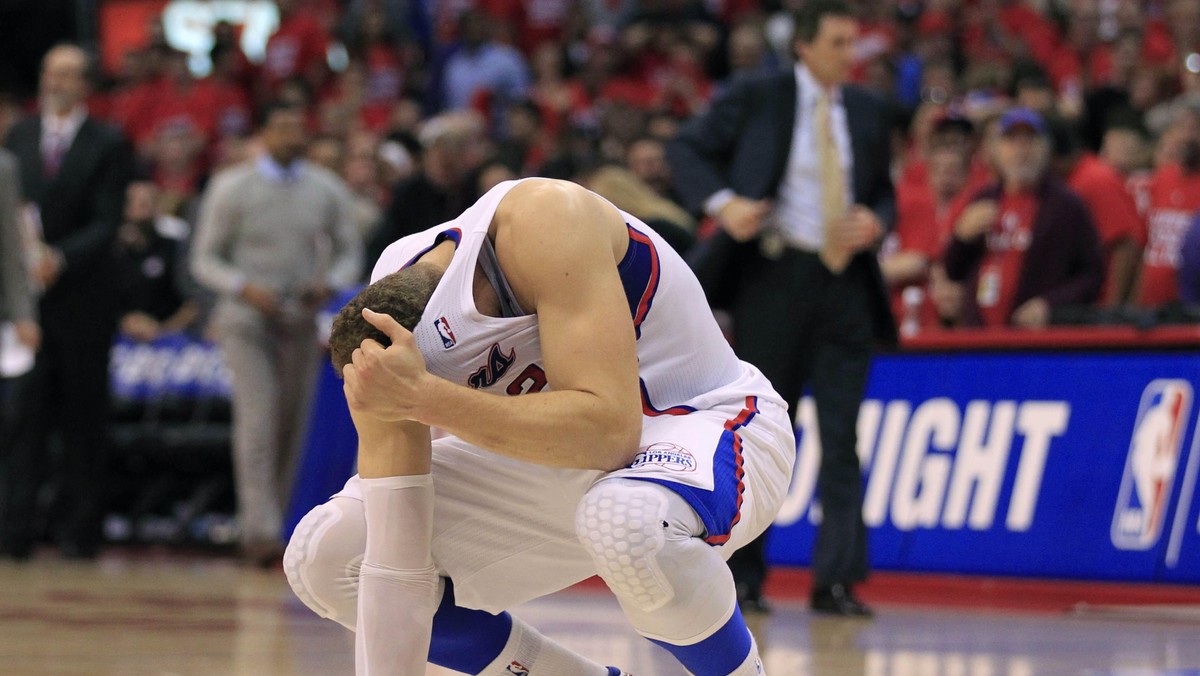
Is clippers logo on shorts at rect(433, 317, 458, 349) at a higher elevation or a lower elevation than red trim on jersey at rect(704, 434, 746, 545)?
higher

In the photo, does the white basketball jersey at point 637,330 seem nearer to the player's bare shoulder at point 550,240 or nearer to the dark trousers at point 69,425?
the player's bare shoulder at point 550,240

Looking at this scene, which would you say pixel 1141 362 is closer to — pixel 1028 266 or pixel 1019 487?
pixel 1019 487

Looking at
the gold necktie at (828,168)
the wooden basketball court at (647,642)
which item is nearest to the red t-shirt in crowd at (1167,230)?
the wooden basketball court at (647,642)

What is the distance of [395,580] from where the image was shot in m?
3.63

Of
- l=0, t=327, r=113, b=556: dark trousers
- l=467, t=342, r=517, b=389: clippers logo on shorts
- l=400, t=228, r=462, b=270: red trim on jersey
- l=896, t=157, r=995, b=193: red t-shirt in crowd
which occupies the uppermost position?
l=400, t=228, r=462, b=270: red trim on jersey

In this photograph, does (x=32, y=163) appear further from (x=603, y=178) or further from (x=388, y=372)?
(x=388, y=372)

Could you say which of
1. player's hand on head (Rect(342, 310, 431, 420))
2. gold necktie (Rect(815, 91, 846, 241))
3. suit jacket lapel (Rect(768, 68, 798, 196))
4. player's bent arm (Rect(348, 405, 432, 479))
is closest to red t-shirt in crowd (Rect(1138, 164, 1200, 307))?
gold necktie (Rect(815, 91, 846, 241))

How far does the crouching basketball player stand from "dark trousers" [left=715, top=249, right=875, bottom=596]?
272 centimetres

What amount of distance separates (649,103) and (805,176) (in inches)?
292

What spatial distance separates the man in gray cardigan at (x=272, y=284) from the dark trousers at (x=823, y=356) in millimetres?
3645

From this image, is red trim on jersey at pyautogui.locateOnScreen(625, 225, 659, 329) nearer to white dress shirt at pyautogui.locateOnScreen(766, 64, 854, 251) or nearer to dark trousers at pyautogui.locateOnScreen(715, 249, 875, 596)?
dark trousers at pyautogui.locateOnScreen(715, 249, 875, 596)

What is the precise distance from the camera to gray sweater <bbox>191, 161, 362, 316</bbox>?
32.4 ft

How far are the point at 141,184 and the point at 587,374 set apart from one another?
9.81m

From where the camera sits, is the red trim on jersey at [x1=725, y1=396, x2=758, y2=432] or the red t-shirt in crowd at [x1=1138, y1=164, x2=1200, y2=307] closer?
the red trim on jersey at [x1=725, y1=396, x2=758, y2=432]
